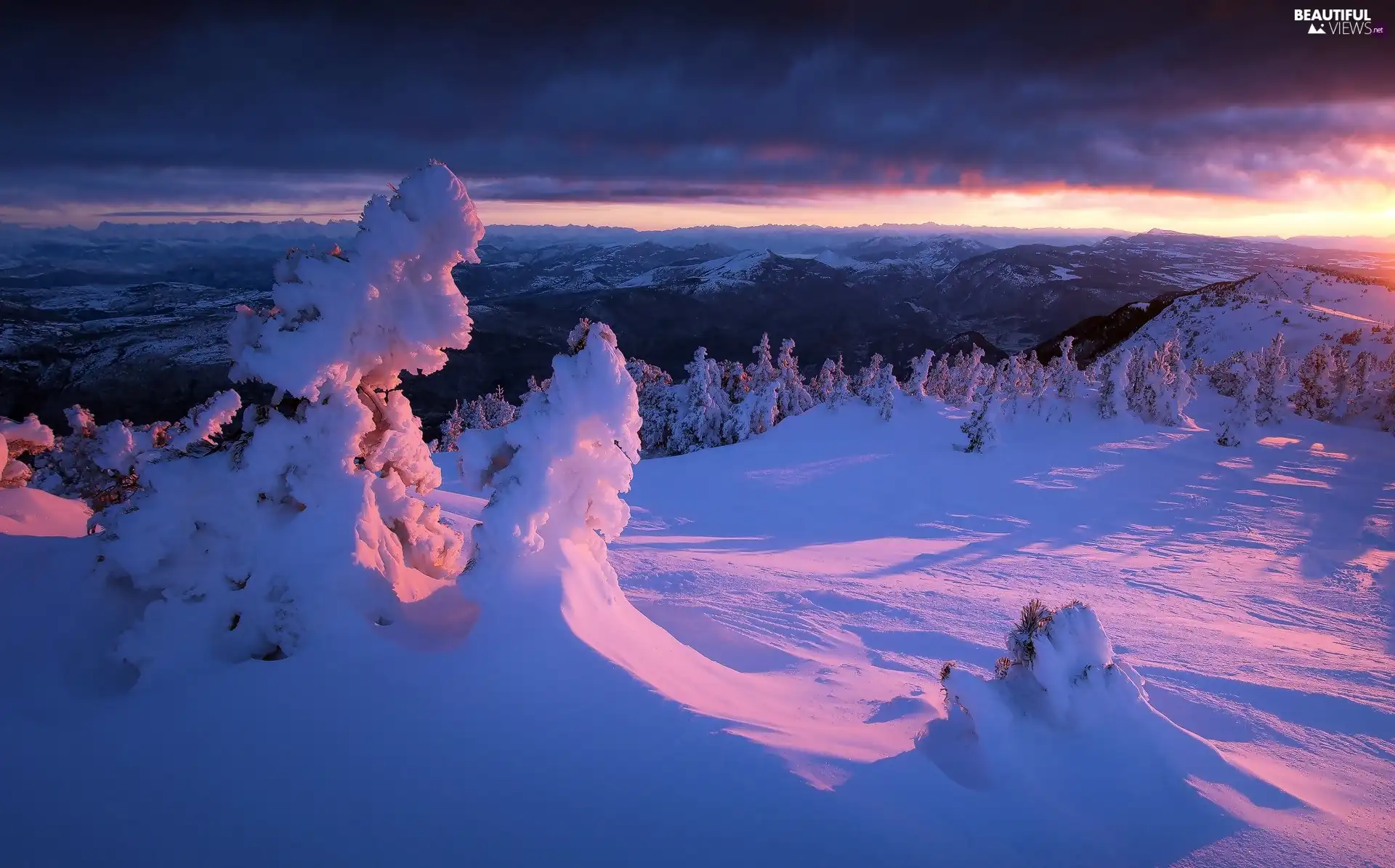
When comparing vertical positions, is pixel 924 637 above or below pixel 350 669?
below

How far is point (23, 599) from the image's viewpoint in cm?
582

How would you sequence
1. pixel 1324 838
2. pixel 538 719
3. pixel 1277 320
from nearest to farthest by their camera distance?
pixel 1324 838 < pixel 538 719 < pixel 1277 320

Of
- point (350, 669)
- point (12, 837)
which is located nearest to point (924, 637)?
point (350, 669)

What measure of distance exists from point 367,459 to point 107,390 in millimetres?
186034

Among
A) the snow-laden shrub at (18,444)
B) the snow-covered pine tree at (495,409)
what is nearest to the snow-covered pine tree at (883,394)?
the snow-laden shrub at (18,444)

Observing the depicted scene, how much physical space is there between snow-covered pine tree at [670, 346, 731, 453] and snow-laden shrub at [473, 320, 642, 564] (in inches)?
1478

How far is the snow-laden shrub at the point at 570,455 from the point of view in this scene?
20.5 feet

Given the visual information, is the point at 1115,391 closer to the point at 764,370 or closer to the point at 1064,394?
the point at 1064,394

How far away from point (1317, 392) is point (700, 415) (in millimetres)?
35713

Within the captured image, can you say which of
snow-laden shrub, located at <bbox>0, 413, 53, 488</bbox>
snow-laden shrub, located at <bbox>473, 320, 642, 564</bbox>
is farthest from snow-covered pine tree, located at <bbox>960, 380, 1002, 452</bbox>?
snow-laden shrub, located at <bbox>0, 413, 53, 488</bbox>

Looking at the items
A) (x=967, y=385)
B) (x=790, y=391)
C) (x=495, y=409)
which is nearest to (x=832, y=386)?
(x=790, y=391)

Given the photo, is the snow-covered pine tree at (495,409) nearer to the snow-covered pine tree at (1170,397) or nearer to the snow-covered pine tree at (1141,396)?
the snow-covered pine tree at (1141,396)

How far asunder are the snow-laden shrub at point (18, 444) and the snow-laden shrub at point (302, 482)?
14.1 feet

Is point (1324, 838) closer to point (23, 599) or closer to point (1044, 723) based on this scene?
point (1044, 723)
